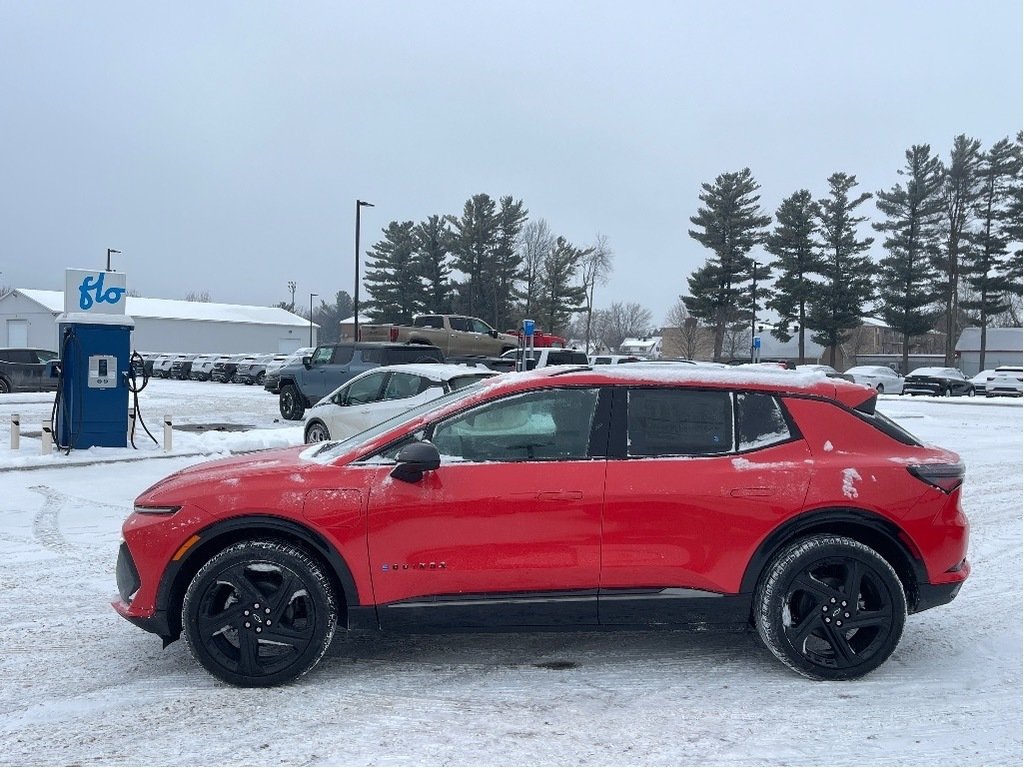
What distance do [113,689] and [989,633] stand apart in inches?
198

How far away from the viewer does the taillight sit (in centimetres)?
450

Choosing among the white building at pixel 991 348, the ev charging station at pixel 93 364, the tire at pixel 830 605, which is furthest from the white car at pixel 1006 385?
the tire at pixel 830 605

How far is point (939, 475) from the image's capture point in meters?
4.52

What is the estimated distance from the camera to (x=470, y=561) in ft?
13.9

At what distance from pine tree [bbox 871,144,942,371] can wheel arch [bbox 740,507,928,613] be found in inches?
2181

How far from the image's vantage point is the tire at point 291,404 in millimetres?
19078

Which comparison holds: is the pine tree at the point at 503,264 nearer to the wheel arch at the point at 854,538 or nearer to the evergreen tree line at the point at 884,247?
the evergreen tree line at the point at 884,247

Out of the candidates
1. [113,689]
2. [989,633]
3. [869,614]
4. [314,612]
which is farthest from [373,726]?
[989,633]

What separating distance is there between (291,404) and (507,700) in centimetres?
1584

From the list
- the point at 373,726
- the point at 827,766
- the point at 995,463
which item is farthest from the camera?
the point at 995,463

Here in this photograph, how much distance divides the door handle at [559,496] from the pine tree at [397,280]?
5895cm

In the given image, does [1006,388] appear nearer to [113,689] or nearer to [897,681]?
[897,681]

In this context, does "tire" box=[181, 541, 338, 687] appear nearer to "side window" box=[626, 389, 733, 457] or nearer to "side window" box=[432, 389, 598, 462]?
"side window" box=[432, 389, 598, 462]

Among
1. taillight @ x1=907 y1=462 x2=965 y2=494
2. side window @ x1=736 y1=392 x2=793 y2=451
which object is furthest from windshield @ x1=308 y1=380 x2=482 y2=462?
taillight @ x1=907 y1=462 x2=965 y2=494
